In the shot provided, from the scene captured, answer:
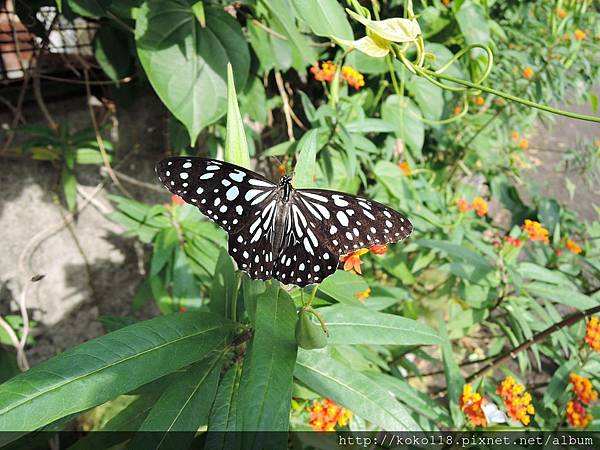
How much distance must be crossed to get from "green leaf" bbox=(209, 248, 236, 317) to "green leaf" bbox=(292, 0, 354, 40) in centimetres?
45

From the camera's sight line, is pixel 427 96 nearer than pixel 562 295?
A: No

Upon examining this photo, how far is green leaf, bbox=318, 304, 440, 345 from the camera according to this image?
2.41 ft

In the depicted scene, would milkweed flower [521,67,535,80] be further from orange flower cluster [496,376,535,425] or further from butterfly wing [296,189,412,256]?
butterfly wing [296,189,412,256]

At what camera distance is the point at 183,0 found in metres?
1.12

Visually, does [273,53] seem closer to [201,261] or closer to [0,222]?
[201,261]

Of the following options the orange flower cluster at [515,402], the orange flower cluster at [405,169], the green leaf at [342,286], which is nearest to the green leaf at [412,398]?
the orange flower cluster at [515,402]

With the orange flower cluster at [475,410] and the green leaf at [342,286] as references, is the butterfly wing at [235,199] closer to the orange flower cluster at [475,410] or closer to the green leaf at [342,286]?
the green leaf at [342,286]

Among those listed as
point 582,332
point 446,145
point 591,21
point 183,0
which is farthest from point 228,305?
point 591,21

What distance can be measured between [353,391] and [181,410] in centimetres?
26

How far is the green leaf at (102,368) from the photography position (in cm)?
53

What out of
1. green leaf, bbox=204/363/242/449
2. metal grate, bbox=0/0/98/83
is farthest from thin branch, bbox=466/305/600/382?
metal grate, bbox=0/0/98/83

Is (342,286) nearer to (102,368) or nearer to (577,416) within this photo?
(102,368)

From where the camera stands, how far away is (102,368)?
23.2 inches

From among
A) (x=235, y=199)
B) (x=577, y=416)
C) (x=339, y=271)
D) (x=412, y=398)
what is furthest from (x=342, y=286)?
(x=577, y=416)
